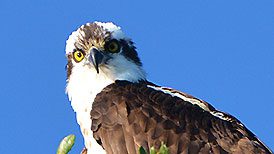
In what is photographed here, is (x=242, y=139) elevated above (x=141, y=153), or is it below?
above

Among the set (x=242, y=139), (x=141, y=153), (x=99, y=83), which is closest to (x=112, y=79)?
(x=99, y=83)

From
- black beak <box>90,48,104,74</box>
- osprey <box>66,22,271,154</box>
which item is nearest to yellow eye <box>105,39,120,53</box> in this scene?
osprey <box>66,22,271,154</box>

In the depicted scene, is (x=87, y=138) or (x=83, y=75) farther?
(x=83, y=75)

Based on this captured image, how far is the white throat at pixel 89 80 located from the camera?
384 inches

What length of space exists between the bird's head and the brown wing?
2.95 feet

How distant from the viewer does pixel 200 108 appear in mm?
9180

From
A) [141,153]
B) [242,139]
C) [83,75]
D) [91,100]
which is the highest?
[83,75]

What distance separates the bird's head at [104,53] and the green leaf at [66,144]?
5056 millimetres

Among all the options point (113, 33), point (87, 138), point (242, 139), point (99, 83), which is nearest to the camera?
point (242, 139)

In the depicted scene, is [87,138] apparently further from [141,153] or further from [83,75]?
[141,153]

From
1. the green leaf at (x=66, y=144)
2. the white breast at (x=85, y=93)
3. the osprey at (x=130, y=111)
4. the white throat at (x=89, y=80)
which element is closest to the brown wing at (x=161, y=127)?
the osprey at (x=130, y=111)

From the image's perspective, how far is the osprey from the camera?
8.63 m

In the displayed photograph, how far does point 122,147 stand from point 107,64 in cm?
185

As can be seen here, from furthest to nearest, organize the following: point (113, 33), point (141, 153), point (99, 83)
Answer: point (113, 33)
point (99, 83)
point (141, 153)
